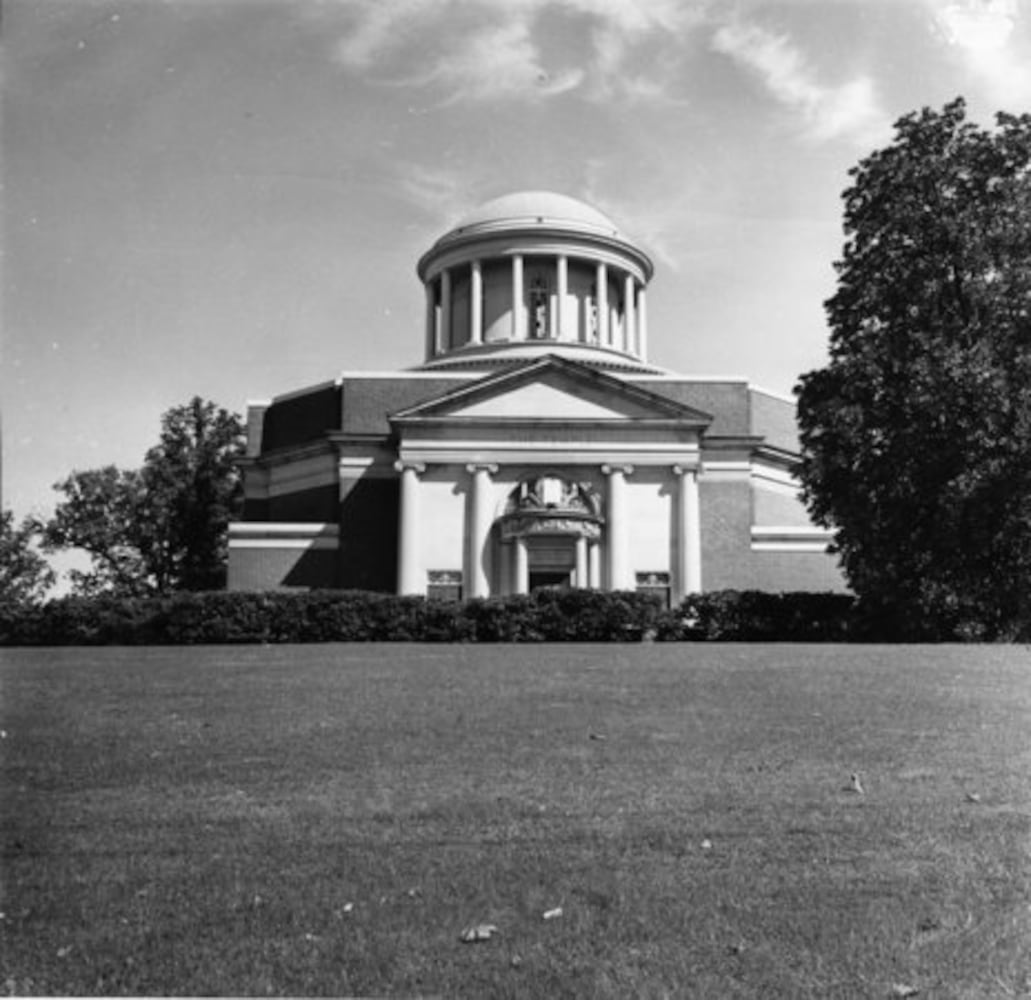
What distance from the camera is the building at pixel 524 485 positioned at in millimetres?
47969

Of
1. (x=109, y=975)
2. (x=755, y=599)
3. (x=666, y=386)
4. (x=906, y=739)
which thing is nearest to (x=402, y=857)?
(x=109, y=975)

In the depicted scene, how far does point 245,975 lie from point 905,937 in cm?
389

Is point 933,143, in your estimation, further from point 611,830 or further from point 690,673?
point 611,830

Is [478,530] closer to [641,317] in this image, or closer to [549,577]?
[549,577]

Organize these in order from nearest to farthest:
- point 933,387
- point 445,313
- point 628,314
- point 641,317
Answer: point 933,387 < point 445,313 < point 628,314 < point 641,317

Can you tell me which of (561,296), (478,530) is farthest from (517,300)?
(478,530)

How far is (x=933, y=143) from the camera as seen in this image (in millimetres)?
31188

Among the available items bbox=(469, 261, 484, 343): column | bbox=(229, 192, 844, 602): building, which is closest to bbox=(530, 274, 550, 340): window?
bbox=(469, 261, 484, 343): column

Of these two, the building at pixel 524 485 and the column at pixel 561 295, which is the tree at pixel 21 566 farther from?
the column at pixel 561 295

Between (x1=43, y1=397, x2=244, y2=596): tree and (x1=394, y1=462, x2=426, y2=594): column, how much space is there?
20286mm

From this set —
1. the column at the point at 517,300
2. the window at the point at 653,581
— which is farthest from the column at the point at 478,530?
the column at the point at 517,300

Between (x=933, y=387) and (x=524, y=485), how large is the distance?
22122 mm

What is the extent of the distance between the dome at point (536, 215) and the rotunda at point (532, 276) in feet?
0.17

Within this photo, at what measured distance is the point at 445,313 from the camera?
6378cm
